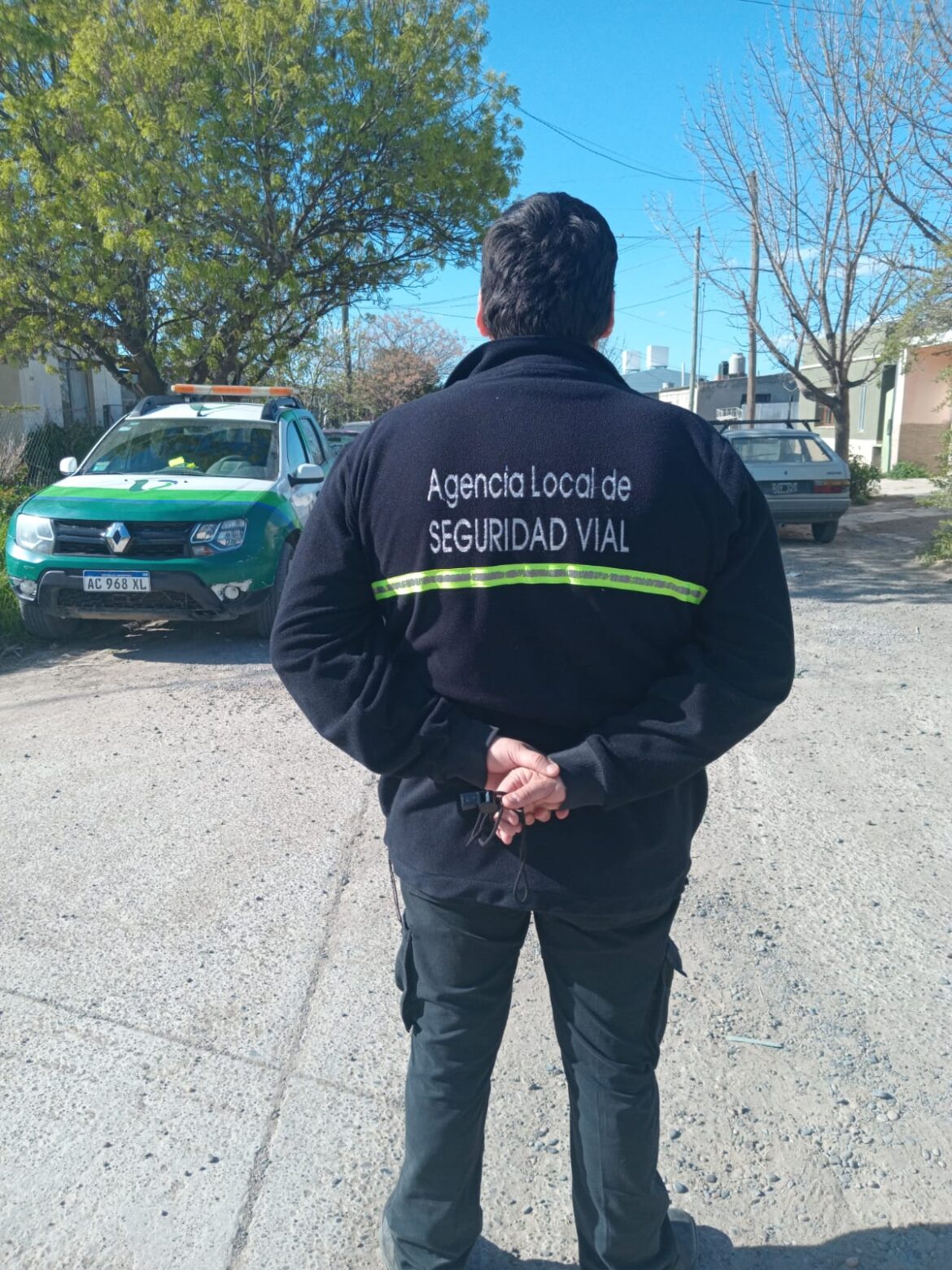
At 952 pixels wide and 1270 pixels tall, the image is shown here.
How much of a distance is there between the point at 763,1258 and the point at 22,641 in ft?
23.6

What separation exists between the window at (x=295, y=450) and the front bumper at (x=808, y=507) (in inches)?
275

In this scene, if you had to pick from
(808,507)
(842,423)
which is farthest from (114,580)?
(842,423)

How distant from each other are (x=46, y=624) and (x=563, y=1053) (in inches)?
268

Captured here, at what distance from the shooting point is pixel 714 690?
5.96 feet

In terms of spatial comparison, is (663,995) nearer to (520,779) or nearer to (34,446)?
(520,779)

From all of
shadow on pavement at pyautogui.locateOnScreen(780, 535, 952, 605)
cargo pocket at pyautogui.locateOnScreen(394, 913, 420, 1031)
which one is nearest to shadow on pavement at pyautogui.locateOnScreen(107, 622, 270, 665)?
shadow on pavement at pyautogui.locateOnScreen(780, 535, 952, 605)

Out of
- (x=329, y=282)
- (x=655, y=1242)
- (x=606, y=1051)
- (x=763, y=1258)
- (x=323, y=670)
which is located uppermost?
(x=329, y=282)

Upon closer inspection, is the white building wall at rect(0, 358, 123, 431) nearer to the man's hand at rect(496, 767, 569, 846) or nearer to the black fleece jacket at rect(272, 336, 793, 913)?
the black fleece jacket at rect(272, 336, 793, 913)

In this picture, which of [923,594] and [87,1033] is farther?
[923,594]

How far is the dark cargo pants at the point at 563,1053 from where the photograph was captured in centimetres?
189

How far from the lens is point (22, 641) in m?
8.03

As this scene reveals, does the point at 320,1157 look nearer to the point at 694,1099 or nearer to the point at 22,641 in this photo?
the point at 694,1099

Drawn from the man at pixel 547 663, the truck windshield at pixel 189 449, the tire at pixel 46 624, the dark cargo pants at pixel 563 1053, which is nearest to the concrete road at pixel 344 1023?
the dark cargo pants at pixel 563 1053

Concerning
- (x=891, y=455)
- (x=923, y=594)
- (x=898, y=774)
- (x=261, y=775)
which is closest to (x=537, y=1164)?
(x=261, y=775)
